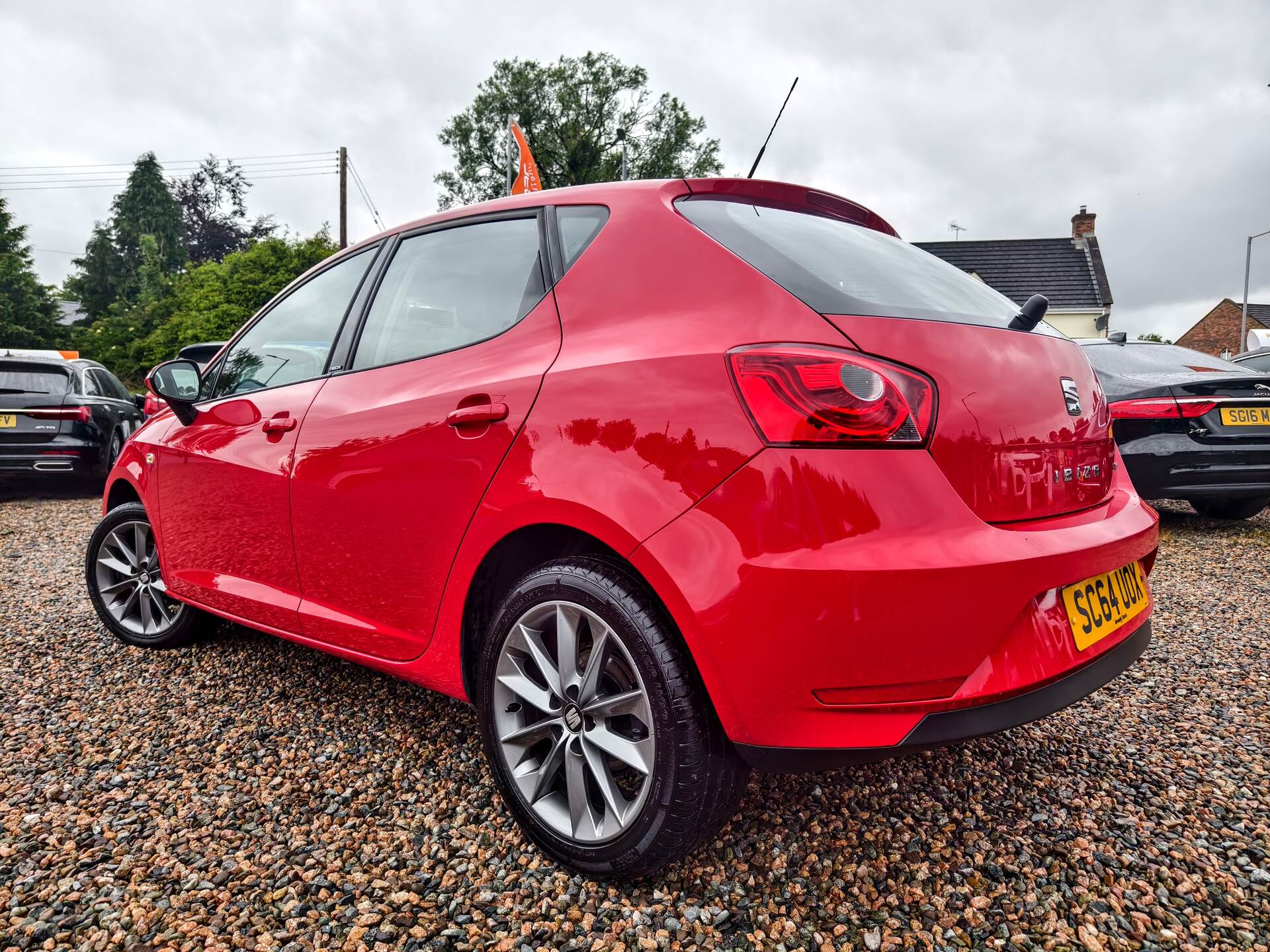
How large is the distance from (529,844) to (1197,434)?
517 cm

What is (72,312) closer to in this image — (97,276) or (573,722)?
(97,276)

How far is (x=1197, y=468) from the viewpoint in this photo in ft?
16.9

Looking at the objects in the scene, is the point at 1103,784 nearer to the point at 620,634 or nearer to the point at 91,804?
the point at 620,634

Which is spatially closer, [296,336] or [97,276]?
[296,336]

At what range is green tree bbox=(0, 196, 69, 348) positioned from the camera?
97.1 feet

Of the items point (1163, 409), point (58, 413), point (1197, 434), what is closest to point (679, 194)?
point (1163, 409)

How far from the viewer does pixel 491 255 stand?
224cm

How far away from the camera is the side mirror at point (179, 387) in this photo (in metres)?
3.12

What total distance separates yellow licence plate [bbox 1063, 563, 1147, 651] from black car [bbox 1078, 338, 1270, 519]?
3885mm

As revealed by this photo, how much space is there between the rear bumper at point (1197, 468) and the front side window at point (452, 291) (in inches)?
179

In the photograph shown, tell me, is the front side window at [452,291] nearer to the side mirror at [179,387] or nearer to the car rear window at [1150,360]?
the side mirror at [179,387]

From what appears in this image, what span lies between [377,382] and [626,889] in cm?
150

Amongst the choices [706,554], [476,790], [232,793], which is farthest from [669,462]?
[232,793]

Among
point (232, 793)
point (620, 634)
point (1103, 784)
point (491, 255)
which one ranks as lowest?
point (1103, 784)
